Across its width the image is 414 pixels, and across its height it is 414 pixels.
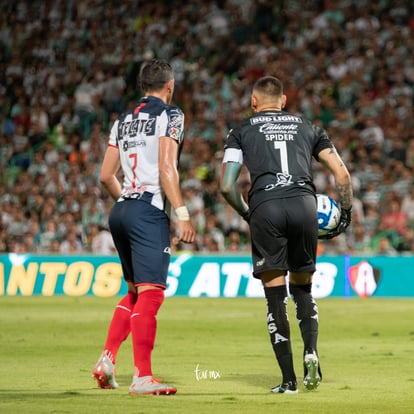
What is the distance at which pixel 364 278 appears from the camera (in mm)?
22172

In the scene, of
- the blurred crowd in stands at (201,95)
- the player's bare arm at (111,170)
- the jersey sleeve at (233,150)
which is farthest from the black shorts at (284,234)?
the blurred crowd in stands at (201,95)

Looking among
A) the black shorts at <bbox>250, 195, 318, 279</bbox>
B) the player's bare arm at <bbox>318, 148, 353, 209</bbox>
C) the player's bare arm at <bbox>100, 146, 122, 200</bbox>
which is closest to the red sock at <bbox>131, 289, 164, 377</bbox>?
the black shorts at <bbox>250, 195, 318, 279</bbox>

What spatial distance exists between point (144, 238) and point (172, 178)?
51 centimetres

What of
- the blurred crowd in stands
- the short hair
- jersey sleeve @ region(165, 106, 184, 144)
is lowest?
jersey sleeve @ region(165, 106, 184, 144)

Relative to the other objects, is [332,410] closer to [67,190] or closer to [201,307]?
[201,307]

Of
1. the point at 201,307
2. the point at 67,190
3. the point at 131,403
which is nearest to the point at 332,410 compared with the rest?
the point at 131,403

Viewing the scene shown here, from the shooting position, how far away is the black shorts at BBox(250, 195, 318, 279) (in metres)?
8.52

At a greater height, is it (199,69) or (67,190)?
(199,69)

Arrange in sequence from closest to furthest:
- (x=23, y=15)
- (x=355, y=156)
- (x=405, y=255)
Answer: (x=405, y=255), (x=355, y=156), (x=23, y=15)

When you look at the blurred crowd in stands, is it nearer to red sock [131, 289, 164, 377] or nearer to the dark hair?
the dark hair

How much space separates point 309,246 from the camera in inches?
341

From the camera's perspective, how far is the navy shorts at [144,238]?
8375 millimetres

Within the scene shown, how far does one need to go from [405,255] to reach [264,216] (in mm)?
13945

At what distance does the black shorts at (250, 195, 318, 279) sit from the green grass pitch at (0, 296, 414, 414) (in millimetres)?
995
